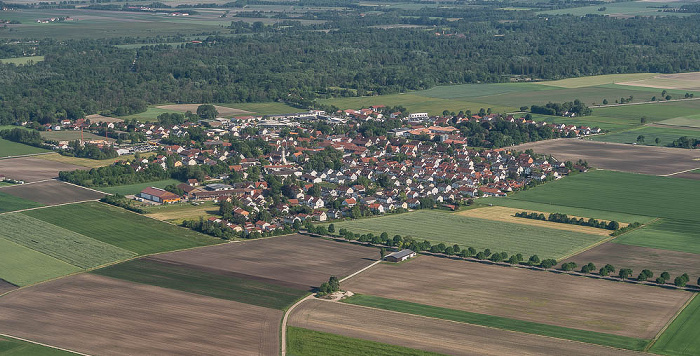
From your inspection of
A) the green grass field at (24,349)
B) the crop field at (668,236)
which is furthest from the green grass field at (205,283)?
the crop field at (668,236)

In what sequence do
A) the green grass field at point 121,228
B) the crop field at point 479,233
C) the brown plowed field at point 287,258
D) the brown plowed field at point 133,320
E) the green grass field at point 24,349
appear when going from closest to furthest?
the green grass field at point 24,349 → the brown plowed field at point 133,320 → the brown plowed field at point 287,258 → the crop field at point 479,233 → the green grass field at point 121,228

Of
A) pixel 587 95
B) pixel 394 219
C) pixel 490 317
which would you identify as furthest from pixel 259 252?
pixel 587 95

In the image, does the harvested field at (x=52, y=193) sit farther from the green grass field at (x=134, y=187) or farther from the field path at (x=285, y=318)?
the field path at (x=285, y=318)

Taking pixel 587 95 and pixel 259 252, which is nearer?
pixel 259 252

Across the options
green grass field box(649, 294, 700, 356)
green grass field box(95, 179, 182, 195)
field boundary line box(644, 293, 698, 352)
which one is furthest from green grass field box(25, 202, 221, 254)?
green grass field box(649, 294, 700, 356)

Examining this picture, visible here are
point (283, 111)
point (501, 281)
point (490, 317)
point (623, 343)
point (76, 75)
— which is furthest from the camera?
point (76, 75)

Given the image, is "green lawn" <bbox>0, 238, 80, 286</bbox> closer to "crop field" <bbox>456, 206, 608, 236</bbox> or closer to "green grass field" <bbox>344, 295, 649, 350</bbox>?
"green grass field" <bbox>344, 295, 649, 350</bbox>

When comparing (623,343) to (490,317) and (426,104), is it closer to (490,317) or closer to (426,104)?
(490,317)
